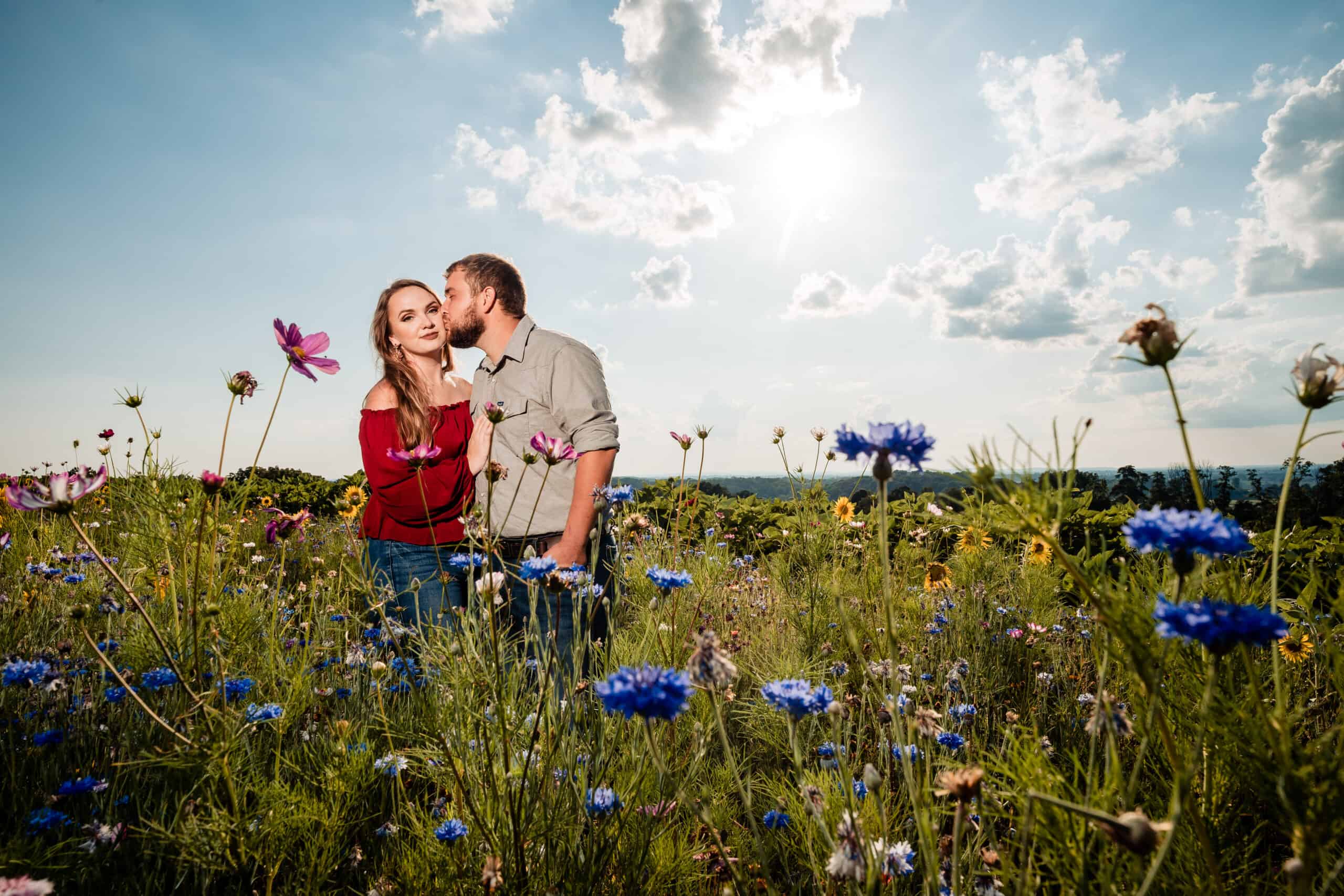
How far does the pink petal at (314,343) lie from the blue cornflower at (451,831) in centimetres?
129

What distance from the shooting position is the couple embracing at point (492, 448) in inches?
118

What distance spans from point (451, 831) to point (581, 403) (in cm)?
193

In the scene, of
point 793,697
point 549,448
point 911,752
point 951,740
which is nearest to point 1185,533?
point 793,697

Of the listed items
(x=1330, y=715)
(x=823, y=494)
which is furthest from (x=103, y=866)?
(x=1330, y=715)

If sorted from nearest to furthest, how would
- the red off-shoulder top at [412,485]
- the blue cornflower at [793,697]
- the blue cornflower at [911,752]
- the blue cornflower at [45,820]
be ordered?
the blue cornflower at [793,697] → the blue cornflower at [911,752] → the blue cornflower at [45,820] → the red off-shoulder top at [412,485]

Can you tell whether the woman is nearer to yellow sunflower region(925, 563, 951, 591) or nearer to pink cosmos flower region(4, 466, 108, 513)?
pink cosmos flower region(4, 466, 108, 513)

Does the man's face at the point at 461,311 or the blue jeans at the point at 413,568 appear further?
the man's face at the point at 461,311

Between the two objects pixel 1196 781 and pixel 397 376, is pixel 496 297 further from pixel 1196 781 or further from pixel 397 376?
pixel 1196 781

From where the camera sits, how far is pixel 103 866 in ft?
5.31

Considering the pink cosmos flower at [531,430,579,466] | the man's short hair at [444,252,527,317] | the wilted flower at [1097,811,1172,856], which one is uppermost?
the man's short hair at [444,252,527,317]

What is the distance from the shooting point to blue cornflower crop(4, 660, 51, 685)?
1948 millimetres

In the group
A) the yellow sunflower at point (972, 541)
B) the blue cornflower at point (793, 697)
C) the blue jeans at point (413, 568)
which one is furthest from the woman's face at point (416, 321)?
the yellow sunflower at point (972, 541)

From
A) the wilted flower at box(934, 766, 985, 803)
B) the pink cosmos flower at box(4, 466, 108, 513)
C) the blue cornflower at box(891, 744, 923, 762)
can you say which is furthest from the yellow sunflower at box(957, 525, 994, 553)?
the pink cosmos flower at box(4, 466, 108, 513)

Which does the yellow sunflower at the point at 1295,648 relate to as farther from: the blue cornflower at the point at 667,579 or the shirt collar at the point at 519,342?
the shirt collar at the point at 519,342
